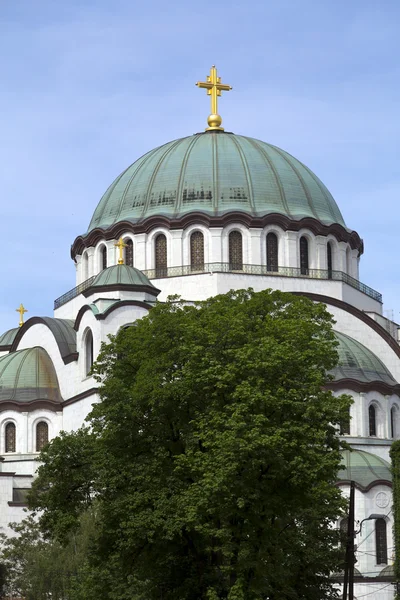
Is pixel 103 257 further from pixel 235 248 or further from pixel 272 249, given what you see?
pixel 272 249

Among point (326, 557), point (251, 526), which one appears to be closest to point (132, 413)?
point (251, 526)

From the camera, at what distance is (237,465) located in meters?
36.2

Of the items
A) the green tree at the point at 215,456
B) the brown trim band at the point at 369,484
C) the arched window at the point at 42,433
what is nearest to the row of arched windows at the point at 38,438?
the arched window at the point at 42,433

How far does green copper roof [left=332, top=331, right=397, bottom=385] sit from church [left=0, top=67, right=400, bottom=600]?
0.07 metres

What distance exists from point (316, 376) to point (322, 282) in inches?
1103

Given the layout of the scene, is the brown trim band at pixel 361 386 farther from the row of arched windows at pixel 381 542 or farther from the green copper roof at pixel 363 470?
the row of arched windows at pixel 381 542

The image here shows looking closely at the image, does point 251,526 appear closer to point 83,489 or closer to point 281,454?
point 281,454

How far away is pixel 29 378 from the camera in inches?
2525

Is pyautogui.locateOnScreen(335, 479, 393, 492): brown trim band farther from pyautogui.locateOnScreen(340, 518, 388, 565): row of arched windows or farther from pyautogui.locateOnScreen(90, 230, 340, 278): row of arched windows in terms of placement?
pyautogui.locateOnScreen(90, 230, 340, 278): row of arched windows

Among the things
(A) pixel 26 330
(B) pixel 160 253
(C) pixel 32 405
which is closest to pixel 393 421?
(B) pixel 160 253

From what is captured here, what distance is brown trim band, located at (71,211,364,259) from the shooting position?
64.7m

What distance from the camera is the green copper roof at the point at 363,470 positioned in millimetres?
58250

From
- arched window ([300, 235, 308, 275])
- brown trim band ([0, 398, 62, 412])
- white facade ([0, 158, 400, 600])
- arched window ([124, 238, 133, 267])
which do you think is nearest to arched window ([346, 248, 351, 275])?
white facade ([0, 158, 400, 600])

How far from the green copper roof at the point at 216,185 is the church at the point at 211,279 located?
0.26 feet
